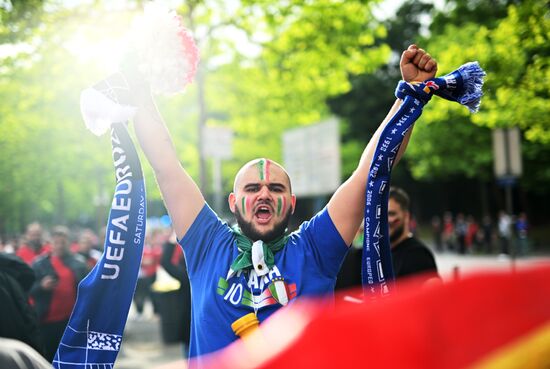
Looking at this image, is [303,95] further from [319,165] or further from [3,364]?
[3,364]

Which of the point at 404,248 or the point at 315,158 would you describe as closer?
the point at 404,248

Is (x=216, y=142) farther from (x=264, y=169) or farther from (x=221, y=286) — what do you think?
(x=221, y=286)

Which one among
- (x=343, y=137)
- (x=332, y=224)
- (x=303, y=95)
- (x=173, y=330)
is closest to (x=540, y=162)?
(x=343, y=137)

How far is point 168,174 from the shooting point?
260 centimetres

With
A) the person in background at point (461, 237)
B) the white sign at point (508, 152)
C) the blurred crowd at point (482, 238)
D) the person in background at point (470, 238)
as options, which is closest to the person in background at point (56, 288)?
the white sign at point (508, 152)

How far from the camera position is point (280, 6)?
10.1m

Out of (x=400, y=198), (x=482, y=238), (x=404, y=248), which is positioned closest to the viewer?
(x=404, y=248)

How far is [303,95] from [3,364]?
11177 millimetres

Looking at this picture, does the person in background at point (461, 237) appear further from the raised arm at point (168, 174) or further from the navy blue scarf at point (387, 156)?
the raised arm at point (168, 174)

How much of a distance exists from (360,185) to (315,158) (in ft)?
29.8

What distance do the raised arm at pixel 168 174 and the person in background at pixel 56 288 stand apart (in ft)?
11.3

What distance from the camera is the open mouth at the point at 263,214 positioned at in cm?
260

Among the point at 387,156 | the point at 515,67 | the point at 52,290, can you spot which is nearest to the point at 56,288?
the point at 52,290

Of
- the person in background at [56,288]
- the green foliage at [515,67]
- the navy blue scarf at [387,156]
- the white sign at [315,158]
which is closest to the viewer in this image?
the navy blue scarf at [387,156]
